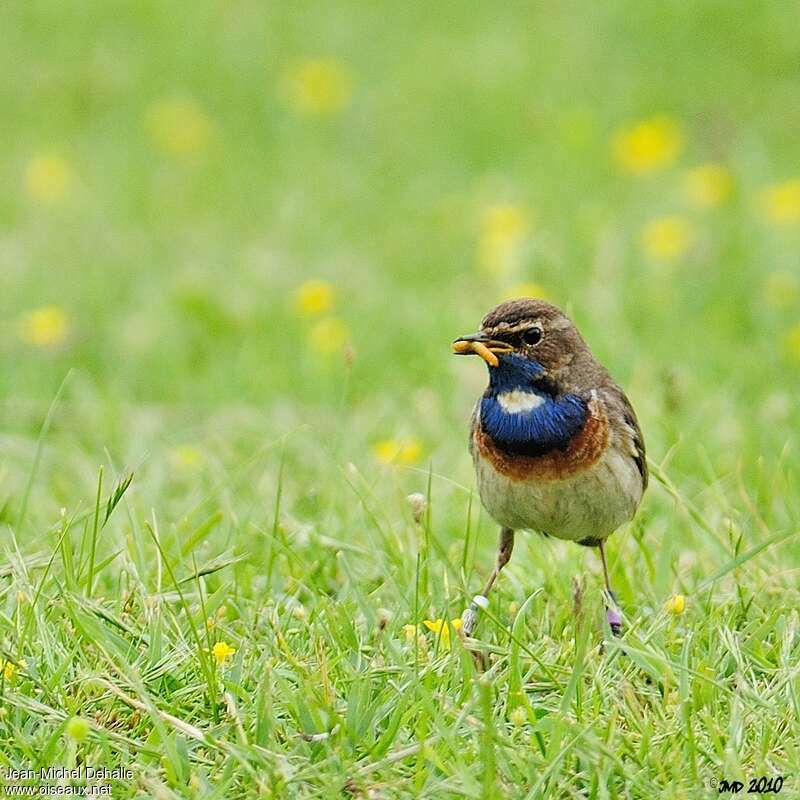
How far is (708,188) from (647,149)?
2.85 ft

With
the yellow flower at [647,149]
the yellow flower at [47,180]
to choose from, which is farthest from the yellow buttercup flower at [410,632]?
the yellow flower at [47,180]

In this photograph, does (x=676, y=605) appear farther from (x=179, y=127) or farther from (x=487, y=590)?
(x=179, y=127)

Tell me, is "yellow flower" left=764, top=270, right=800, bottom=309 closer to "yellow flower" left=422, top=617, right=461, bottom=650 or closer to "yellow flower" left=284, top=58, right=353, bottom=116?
"yellow flower" left=422, top=617, right=461, bottom=650

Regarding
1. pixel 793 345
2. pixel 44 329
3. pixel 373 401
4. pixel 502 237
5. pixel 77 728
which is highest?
pixel 502 237

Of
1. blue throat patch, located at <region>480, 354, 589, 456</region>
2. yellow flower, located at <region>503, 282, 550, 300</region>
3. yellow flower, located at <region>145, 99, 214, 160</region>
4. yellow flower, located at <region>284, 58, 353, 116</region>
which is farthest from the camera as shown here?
yellow flower, located at <region>284, 58, 353, 116</region>

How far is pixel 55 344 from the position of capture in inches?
Answer: 320

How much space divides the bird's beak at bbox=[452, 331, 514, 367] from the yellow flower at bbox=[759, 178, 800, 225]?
437cm

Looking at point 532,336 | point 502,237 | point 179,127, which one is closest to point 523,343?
point 532,336

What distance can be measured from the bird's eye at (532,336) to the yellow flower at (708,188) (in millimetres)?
4629

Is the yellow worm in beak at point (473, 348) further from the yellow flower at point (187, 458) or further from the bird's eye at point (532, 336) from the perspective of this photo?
the yellow flower at point (187, 458)

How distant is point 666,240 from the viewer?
8664mm

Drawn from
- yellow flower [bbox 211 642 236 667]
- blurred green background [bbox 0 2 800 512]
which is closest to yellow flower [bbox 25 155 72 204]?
blurred green background [bbox 0 2 800 512]

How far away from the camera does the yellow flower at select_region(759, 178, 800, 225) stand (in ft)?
28.8

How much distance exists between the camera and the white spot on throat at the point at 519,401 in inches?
190
